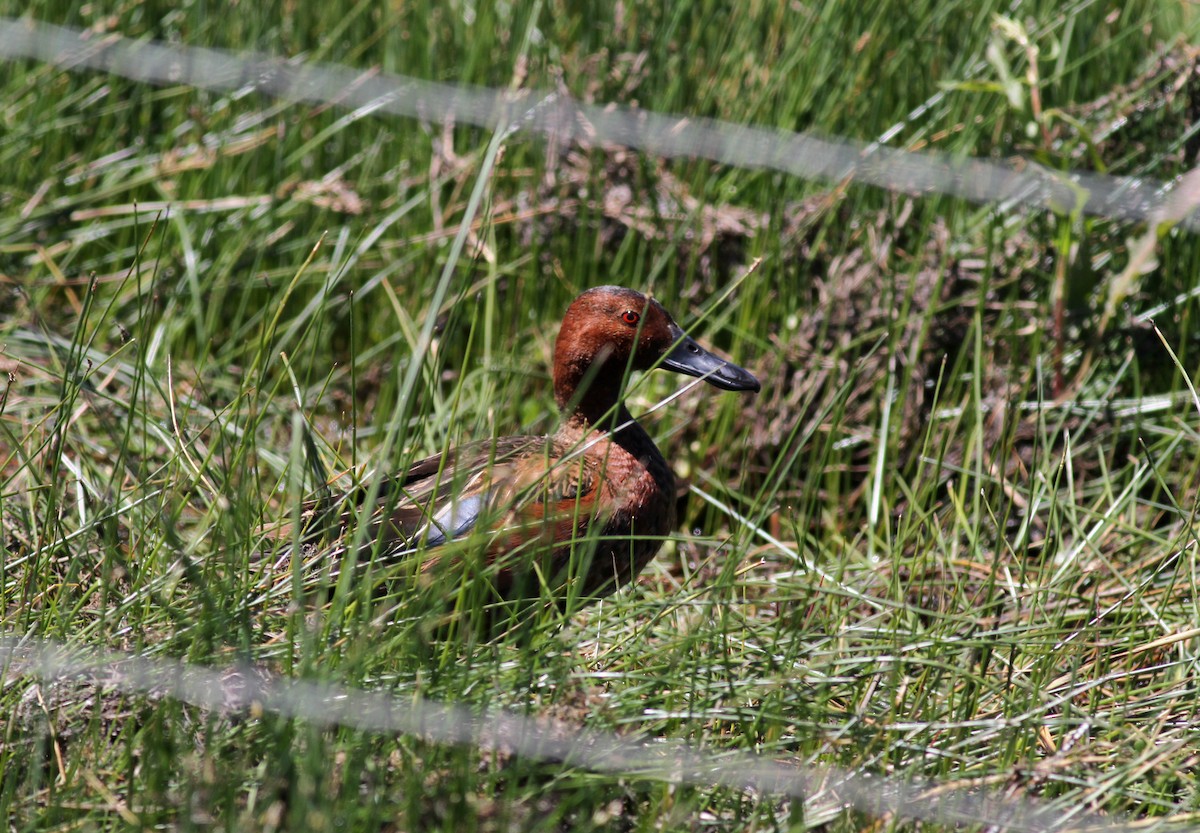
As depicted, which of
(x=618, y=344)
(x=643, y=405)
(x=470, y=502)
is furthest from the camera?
(x=643, y=405)

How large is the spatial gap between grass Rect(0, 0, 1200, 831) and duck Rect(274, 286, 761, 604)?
13 cm

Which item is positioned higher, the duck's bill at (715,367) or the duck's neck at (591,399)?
the duck's bill at (715,367)

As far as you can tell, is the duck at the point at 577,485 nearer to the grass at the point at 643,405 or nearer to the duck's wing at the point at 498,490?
the duck's wing at the point at 498,490

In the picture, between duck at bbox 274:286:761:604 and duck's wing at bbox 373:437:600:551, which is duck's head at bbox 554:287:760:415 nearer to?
duck at bbox 274:286:761:604

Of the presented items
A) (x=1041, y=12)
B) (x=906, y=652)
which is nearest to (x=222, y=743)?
(x=906, y=652)

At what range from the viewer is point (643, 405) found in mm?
3953

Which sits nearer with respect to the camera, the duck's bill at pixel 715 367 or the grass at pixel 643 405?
the grass at pixel 643 405

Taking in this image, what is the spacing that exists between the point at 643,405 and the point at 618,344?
2.67ft

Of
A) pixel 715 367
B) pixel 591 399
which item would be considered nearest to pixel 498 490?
pixel 591 399

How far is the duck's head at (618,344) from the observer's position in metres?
3.16

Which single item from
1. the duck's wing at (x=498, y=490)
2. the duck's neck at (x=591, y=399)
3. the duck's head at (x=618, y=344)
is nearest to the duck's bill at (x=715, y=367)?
the duck's head at (x=618, y=344)

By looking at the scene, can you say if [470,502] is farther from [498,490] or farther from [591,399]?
[591,399]

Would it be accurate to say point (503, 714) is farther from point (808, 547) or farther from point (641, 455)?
point (808, 547)

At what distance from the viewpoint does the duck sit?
260cm
